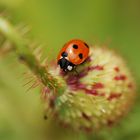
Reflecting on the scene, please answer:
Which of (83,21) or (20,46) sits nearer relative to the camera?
(20,46)

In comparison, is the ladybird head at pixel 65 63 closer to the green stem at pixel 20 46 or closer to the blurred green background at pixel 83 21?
the green stem at pixel 20 46

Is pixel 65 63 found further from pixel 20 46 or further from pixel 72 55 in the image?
pixel 20 46

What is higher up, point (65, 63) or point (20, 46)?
point (65, 63)

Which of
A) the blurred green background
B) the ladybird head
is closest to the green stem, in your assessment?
the ladybird head

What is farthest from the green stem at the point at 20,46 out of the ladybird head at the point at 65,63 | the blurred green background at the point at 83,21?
the blurred green background at the point at 83,21

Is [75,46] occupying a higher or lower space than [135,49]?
lower

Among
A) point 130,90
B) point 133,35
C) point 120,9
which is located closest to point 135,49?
point 133,35

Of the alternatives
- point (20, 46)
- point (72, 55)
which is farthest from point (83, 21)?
point (20, 46)

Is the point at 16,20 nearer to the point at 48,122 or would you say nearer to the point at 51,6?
the point at 51,6

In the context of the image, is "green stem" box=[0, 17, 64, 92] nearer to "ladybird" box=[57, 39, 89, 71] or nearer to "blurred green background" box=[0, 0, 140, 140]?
"ladybird" box=[57, 39, 89, 71]
